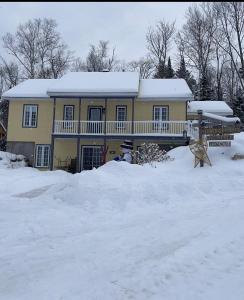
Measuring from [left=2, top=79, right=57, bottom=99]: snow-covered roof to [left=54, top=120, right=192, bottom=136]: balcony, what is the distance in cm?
297

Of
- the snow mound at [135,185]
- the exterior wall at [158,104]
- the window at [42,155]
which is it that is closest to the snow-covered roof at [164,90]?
the exterior wall at [158,104]

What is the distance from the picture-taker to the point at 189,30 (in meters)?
44.1

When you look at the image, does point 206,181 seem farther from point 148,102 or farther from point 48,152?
point 48,152

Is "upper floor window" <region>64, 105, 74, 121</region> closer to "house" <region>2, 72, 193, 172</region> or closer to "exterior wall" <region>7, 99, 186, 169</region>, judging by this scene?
"house" <region>2, 72, 193, 172</region>

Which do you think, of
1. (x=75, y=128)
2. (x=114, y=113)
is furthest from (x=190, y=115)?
(x=75, y=128)

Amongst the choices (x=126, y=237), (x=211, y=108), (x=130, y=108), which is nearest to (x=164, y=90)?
(x=130, y=108)

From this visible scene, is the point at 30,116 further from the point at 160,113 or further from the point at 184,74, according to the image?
the point at 184,74

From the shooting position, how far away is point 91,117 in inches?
1084

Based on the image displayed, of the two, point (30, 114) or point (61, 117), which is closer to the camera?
point (61, 117)

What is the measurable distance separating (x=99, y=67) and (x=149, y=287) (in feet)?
152

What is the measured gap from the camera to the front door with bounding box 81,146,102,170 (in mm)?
26897

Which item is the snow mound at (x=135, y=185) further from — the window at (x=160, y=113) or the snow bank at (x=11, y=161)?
the snow bank at (x=11, y=161)

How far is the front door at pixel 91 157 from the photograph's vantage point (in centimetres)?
2690

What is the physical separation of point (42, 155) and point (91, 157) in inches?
130
